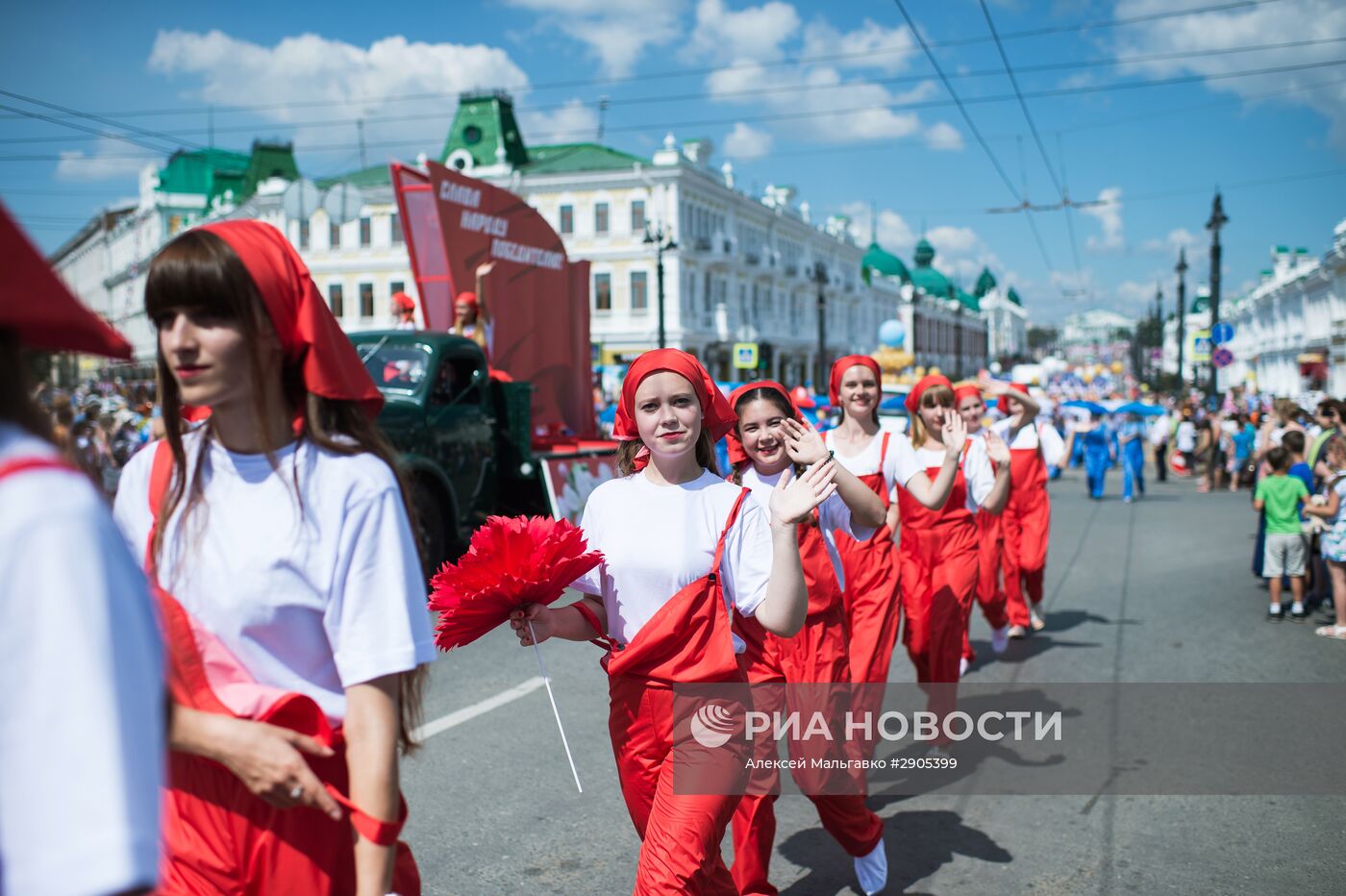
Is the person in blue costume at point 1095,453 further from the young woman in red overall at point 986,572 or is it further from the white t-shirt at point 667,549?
the white t-shirt at point 667,549

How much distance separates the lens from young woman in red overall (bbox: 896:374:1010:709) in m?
6.14

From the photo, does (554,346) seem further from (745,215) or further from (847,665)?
(745,215)

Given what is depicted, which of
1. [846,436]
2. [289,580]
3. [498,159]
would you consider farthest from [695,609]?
[498,159]

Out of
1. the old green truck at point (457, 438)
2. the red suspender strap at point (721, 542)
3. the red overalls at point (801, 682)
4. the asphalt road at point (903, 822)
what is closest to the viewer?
the red suspender strap at point (721, 542)

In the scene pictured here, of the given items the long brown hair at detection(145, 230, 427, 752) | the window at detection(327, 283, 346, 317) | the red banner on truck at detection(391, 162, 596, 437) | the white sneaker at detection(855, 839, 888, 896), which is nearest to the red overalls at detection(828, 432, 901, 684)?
the white sneaker at detection(855, 839, 888, 896)

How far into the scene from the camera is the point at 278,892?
191 cm

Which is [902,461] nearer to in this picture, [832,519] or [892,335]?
→ [832,519]

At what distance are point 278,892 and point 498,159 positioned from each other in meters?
60.4

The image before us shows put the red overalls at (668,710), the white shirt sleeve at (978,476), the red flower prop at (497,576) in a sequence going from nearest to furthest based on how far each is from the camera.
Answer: the red flower prop at (497,576) < the red overalls at (668,710) < the white shirt sleeve at (978,476)

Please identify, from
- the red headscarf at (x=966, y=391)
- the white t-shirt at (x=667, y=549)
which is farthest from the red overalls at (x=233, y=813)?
the red headscarf at (x=966, y=391)

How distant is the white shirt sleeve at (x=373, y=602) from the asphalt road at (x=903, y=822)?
8.69 ft

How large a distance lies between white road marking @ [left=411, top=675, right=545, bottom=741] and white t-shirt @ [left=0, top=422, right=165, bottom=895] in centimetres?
509

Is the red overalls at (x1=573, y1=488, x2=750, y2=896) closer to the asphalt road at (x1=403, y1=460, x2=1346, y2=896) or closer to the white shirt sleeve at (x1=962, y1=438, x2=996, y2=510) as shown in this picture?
the asphalt road at (x1=403, y1=460, x2=1346, y2=896)

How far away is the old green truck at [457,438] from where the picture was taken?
33.5ft
